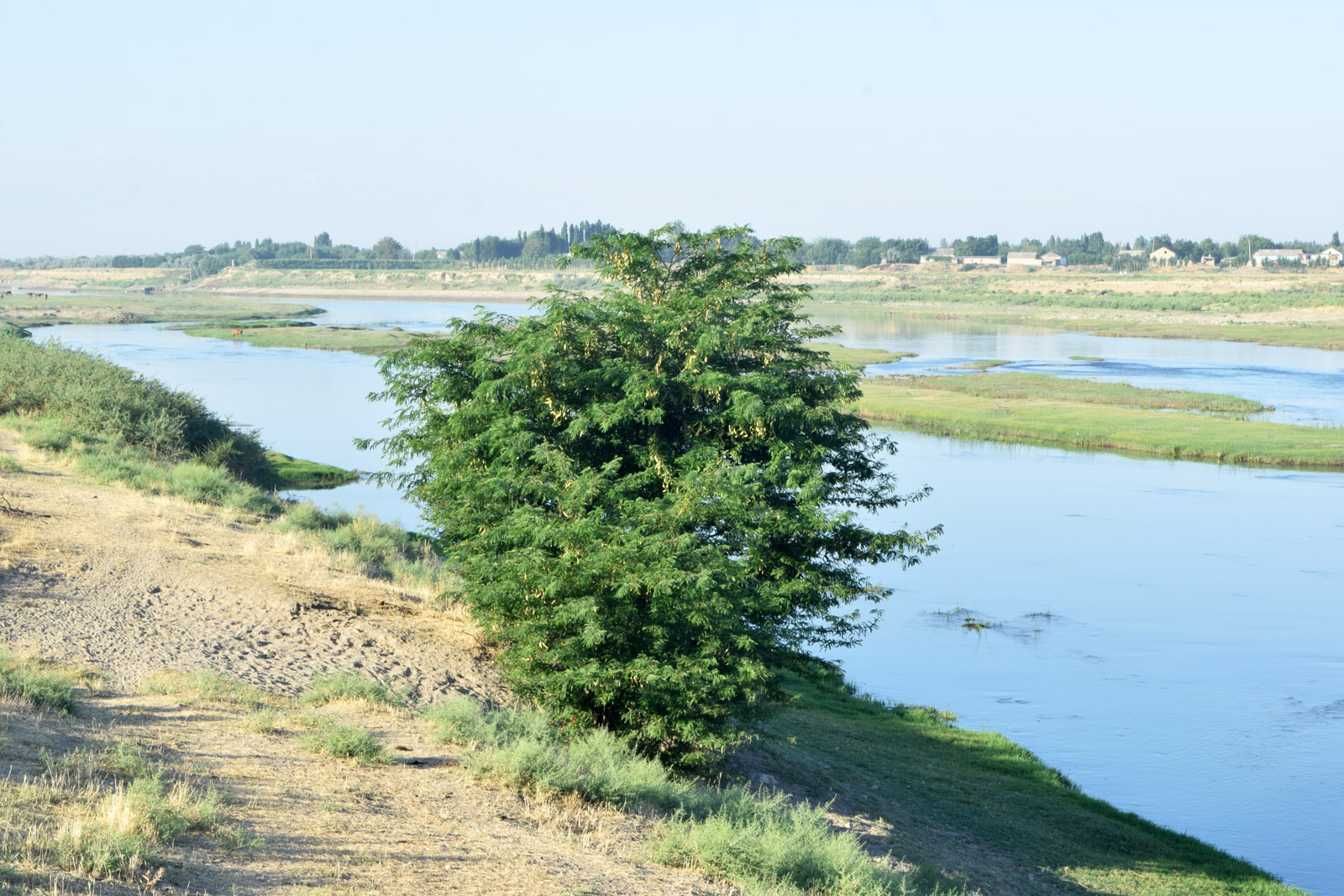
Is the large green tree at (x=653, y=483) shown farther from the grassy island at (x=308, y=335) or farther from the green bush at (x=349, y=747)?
the grassy island at (x=308, y=335)

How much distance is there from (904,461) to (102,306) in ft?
471

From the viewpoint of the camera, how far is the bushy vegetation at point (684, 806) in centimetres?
1102

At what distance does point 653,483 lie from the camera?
61.9ft

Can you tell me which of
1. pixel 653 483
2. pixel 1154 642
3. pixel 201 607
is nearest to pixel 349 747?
pixel 653 483

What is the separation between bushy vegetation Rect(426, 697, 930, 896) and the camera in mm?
11023

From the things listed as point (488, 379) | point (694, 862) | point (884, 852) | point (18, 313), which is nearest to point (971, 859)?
point (884, 852)

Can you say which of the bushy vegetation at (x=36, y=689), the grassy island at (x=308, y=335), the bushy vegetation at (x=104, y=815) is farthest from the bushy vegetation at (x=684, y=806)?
the grassy island at (x=308, y=335)

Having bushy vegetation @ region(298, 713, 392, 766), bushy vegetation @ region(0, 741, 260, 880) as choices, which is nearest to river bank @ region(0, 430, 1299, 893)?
bushy vegetation @ region(298, 713, 392, 766)

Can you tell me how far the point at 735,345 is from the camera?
63.6ft

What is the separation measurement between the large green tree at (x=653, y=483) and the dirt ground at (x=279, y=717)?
225 cm

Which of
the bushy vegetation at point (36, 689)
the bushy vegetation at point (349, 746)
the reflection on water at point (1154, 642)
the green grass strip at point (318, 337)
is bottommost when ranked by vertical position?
the reflection on water at point (1154, 642)

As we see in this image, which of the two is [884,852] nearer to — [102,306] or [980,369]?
[980,369]

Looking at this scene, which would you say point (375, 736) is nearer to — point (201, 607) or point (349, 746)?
point (349, 746)

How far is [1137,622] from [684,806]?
24.1m
